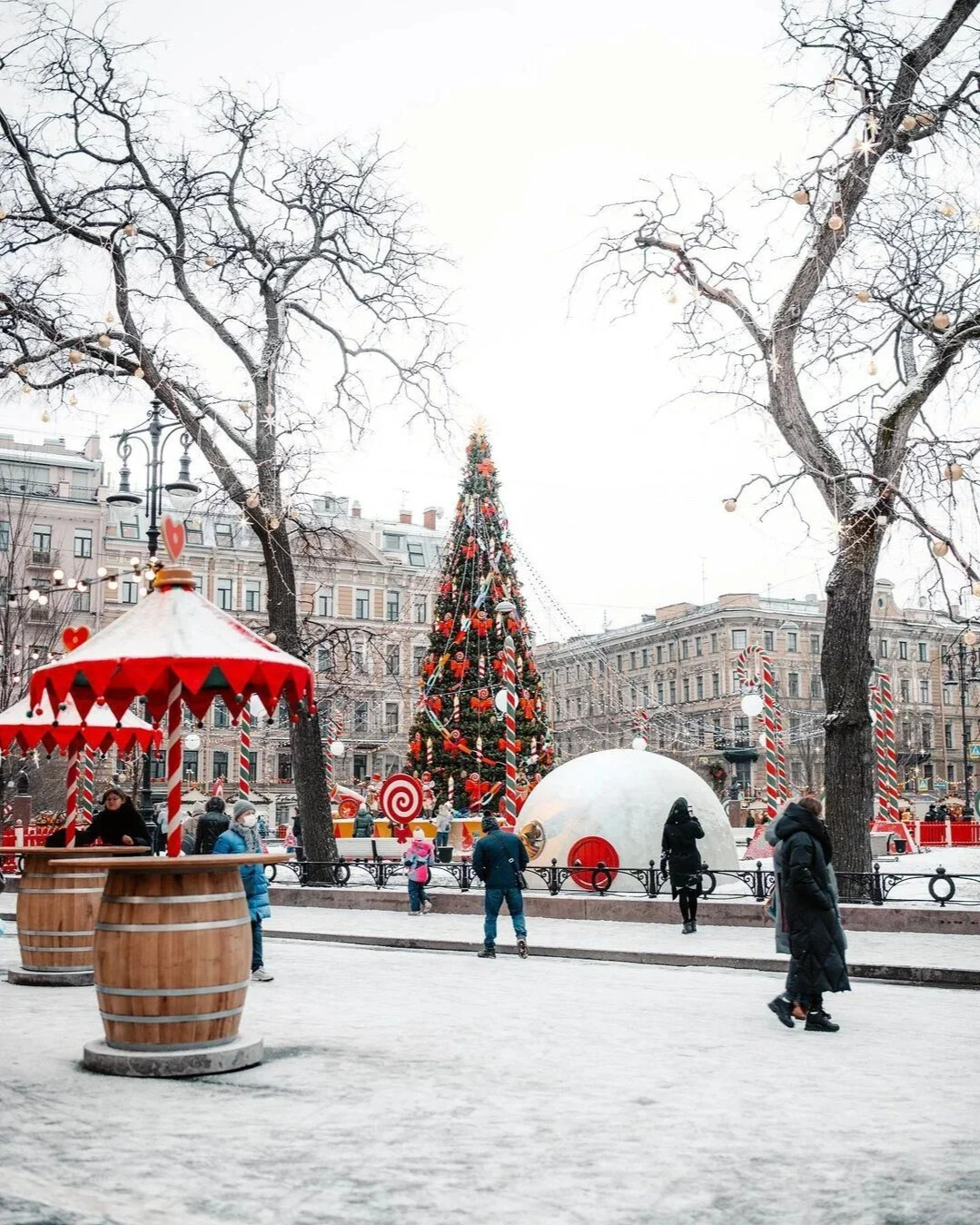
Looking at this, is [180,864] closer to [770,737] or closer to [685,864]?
[685,864]

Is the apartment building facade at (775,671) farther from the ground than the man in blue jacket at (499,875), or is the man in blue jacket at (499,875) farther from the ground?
the apartment building facade at (775,671)

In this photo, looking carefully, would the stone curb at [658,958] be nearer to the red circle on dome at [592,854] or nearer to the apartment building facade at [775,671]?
the red circle on dome at [592,854]

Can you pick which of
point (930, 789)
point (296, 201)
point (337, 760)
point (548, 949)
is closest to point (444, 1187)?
point (548, 949)

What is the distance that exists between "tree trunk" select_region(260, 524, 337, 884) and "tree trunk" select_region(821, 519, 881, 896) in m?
9.60

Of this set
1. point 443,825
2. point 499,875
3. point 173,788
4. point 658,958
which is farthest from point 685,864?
point 443,825

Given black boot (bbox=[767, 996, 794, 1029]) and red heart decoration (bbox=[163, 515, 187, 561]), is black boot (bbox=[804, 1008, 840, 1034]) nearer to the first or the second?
black boot (bbox=[767, 996, 794, 1029])

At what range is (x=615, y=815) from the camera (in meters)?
23.7

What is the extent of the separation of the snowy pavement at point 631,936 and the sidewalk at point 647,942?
1 centimetres

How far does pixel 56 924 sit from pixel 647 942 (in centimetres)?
749

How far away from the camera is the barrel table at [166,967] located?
27.8 feet

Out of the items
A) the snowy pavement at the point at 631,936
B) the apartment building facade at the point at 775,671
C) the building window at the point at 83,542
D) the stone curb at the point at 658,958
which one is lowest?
the stone curb at the point at 658,958

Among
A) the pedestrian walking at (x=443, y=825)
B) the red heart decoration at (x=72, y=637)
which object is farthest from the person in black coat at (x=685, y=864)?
the pedestrian walking at (x=443, y=825)

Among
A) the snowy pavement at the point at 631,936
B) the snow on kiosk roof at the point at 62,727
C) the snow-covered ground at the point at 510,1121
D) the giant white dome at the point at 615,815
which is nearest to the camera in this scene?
the snow-covered ground at the point at 510,1121

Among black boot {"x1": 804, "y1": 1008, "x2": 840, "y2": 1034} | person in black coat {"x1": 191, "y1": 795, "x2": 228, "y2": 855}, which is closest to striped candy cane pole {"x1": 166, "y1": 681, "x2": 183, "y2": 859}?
black boot {"x1": 804, "y1": 1008, "x2": 840, "y2": 1034}
